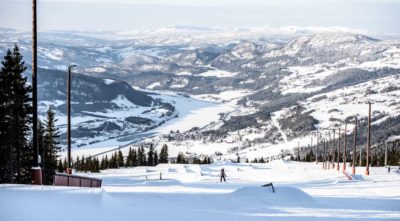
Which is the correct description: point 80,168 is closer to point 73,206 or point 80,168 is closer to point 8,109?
point 8,109

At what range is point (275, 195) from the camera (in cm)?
2742

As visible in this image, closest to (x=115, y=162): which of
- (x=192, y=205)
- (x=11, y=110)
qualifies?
(x=11, y=110)

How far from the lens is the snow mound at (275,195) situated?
2669cm

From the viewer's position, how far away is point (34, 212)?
16953mm

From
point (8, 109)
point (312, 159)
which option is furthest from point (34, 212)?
point (312, 159)

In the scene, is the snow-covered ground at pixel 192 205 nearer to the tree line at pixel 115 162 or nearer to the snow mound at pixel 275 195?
→ the snow mound at pixel 275 195

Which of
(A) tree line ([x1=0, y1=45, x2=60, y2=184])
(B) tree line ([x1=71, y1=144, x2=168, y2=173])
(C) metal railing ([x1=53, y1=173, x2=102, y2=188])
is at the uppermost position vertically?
(A) tree line ([x1=0, y1=45, x2=60, y2=184])

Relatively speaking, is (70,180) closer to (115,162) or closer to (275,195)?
(275,195)

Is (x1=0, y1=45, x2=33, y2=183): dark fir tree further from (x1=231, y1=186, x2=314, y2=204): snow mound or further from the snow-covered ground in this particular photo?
(x1=231, y1=186, x2=314, y2=204): snow mound

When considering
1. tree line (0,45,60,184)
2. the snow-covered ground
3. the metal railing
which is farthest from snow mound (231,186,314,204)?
tree line (0,45,60,184)

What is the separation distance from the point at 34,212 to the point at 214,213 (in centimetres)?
754

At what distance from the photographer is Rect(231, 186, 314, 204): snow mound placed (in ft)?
87.6

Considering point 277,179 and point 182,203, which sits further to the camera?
point 277,179

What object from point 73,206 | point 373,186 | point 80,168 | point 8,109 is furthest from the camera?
point 80,168
